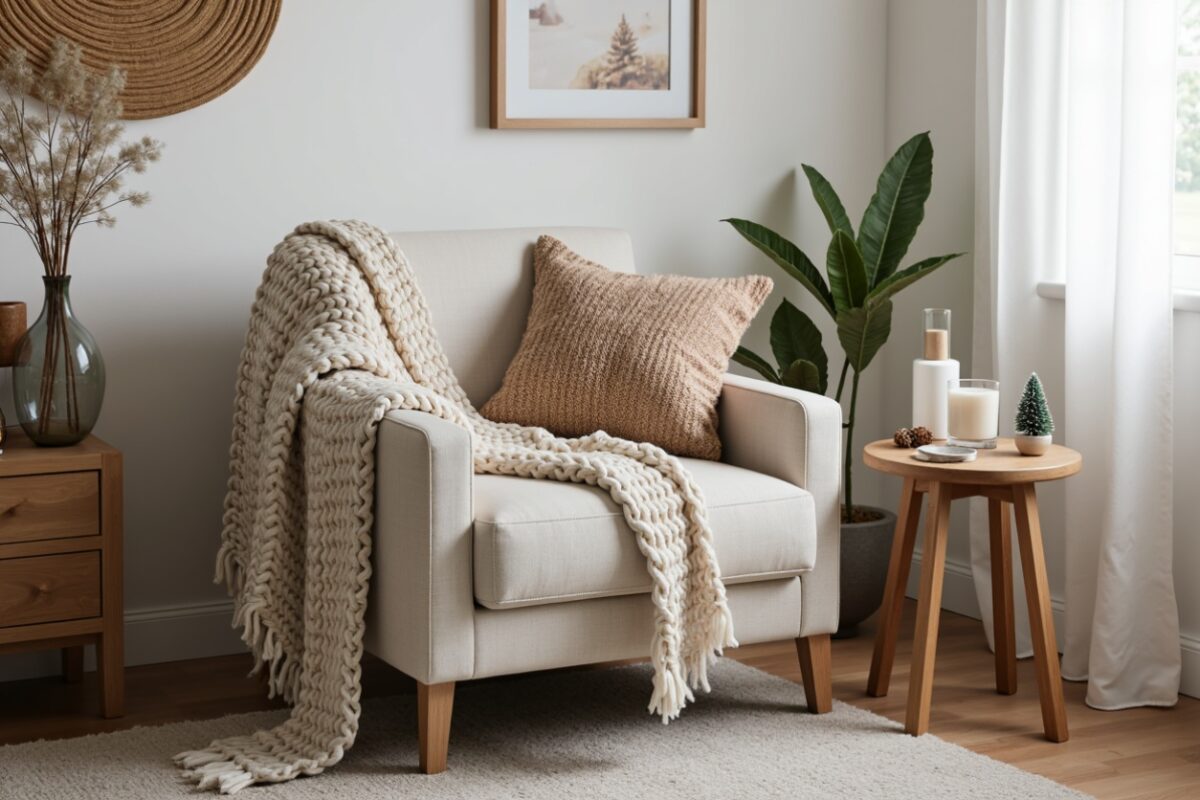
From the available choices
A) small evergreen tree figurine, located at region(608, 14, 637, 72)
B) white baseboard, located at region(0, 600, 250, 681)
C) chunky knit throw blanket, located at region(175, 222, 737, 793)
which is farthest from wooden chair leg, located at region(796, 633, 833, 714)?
small evergreen tree figurine, located at region(608, 14, 637, 72)

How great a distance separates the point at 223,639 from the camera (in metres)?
3.28

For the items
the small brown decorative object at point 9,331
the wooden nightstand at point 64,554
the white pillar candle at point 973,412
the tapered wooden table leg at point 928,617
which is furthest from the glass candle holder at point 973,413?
the small brown decorative object at point 9,331

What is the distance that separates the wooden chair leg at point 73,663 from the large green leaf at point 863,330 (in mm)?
1766

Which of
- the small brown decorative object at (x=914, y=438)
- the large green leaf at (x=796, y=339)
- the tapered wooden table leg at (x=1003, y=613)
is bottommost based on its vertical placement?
the tapered wooden table leg at (x=1003, y=613)

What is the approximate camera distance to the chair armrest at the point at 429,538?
94.0 inches

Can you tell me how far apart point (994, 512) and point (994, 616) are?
0.78ft

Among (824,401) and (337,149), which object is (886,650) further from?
(337,149)

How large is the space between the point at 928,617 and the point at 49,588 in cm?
161

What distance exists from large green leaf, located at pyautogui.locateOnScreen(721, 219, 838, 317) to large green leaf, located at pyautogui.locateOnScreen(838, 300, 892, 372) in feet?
0.52

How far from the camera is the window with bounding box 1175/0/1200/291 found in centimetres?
309

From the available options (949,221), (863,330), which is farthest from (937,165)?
(863,330)

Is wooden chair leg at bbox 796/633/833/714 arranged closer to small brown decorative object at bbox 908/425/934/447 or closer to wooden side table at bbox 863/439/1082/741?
wooden side table at bbox 863/439/1082/741

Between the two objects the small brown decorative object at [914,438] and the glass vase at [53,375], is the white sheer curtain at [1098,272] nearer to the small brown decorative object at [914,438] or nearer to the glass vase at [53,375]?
the small brown decorative object at [914,438]

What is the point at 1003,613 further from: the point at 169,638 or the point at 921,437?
the point at 169,638
